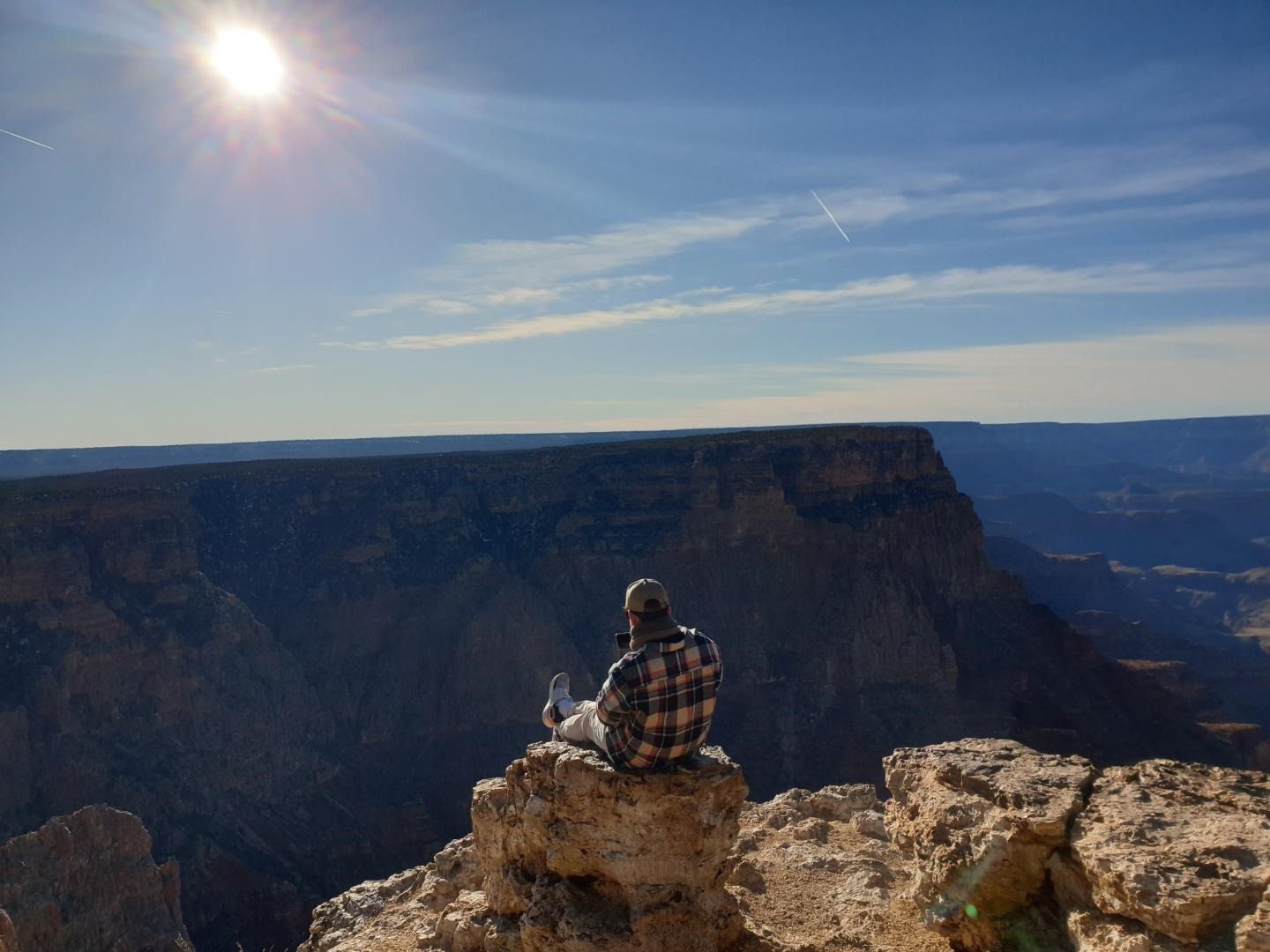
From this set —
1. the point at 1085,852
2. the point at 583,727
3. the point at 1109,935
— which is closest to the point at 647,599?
the point at 583,727

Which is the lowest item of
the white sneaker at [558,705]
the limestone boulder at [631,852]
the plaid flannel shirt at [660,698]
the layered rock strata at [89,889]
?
the layered rock strata at [89,889]

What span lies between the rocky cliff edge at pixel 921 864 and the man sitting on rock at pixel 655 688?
212 mm

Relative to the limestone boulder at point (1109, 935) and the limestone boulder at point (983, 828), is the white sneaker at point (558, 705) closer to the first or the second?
the limestone boulder at point (983, 828)

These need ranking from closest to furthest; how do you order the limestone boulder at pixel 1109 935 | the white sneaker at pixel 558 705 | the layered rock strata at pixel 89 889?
the limestone boulder at pixel 1109 935 < the white sneaker at pixel 558 705 < the layered rock strata at pixel 89 889

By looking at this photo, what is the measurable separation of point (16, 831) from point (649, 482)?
28.2 meters

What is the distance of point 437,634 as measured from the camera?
4159cm

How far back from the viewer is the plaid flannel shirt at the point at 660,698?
666 centimetres

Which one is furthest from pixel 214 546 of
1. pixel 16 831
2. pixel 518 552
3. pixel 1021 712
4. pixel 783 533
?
pixel 1021 712

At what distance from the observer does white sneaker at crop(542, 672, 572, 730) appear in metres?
8.26

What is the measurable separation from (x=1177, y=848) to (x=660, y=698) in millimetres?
3225

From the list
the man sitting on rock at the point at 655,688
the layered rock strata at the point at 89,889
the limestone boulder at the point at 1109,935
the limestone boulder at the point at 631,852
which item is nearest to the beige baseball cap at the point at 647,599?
the man sitting on rock at the point at 655,688

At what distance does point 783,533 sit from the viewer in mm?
43594

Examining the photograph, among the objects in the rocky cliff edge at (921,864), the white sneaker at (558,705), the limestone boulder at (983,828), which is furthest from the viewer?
the white sneaker at (558,705)

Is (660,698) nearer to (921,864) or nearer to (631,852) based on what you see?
(631,852)
